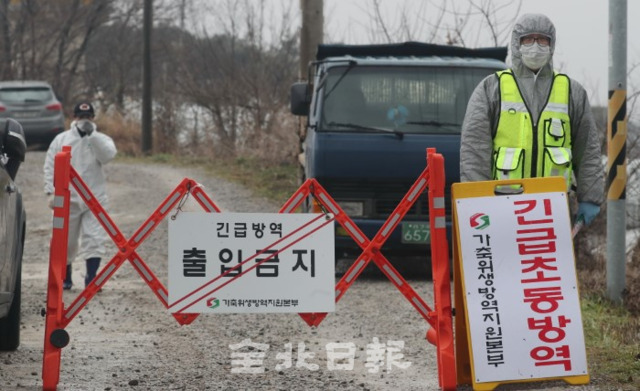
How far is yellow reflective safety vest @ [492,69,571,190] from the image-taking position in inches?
283

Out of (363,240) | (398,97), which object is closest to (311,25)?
(398,97)

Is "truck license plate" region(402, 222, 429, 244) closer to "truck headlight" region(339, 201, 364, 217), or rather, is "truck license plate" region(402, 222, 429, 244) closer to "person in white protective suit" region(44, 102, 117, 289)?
"truck headlight" region(339, 201, 364, 217)

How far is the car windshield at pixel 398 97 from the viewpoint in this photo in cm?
1292

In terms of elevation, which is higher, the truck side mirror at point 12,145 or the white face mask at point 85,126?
the truck side mirror at point 12,145

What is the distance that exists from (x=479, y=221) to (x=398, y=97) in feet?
21.0

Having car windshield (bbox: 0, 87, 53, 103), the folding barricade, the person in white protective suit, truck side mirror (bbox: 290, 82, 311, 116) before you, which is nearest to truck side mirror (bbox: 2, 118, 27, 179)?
the folding barricade

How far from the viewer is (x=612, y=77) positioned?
35.9ft

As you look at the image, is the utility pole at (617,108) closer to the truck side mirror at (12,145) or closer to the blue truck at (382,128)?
the blue truck at (382,128)

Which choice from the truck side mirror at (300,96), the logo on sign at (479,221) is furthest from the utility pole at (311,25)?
the logo on sign at (479,221)

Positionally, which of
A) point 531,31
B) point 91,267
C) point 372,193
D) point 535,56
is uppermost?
point 531,31

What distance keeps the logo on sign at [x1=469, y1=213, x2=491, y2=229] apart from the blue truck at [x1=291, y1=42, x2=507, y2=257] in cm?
558

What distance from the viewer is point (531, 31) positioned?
24.0ft

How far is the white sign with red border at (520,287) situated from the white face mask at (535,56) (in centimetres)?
81

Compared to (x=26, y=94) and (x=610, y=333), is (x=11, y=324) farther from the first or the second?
(x=26, y=94)
